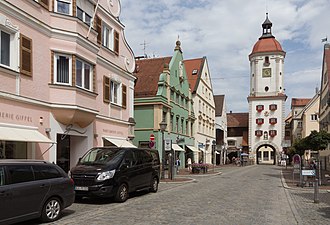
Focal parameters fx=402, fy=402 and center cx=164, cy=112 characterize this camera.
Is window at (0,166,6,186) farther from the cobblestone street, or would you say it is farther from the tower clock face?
the tower clock face

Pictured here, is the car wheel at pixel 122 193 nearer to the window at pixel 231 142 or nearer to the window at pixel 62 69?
the window at pixel 62 69

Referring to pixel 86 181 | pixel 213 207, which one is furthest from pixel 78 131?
pixel 213 207

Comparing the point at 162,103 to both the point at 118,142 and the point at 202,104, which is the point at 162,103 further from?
the point at 202,104

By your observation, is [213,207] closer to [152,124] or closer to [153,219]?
[153,219]

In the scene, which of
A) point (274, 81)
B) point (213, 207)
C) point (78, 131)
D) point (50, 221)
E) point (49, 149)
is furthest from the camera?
point (274, 81)

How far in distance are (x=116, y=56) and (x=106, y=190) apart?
1315 cm

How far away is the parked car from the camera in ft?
29.0

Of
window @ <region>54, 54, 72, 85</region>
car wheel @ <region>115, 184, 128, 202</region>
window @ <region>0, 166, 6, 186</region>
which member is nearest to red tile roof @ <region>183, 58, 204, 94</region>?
window @ <region>54, 54, 72, 85</region>

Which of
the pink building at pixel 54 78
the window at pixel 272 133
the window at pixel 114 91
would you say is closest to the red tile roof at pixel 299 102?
the window at pixel 272 133

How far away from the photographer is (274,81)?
277 feet

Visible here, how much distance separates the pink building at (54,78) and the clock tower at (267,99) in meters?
65.0

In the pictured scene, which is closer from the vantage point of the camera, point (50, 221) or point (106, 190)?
point (50, 221)

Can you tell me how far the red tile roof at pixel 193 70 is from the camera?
5109 centimetres

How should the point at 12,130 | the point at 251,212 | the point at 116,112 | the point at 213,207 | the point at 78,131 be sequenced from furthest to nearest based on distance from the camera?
the point at 116,112
the point at 78,131
the point at 12,130
the point at 213,207
the point at 251,212
